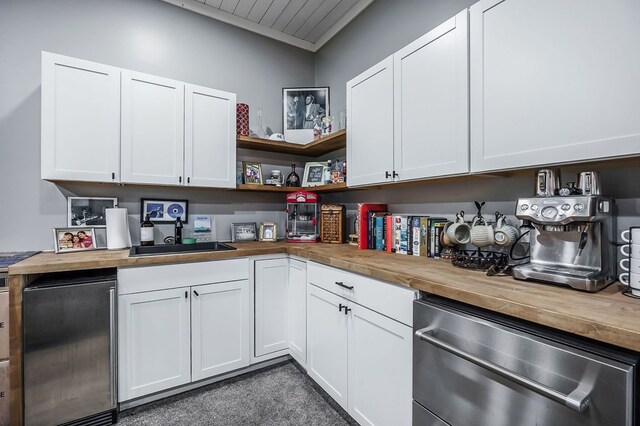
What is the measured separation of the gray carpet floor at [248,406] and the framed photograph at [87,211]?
1335 millimetres

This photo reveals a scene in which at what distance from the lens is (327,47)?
3115 mm

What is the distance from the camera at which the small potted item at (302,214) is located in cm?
271

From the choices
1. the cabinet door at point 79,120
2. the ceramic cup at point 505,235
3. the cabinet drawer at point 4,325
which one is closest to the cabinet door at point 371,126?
the ceramic cup at point 505,235

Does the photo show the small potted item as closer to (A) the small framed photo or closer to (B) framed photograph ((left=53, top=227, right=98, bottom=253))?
(A) the small framed photo

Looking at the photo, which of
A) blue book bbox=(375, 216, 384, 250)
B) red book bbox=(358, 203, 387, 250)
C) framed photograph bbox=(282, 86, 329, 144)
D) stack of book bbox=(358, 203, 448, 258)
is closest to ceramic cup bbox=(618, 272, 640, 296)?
stack of book bbox=(358, 203, 448, 258)

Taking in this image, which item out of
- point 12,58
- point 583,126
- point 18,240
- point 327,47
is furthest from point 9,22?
point 583,126

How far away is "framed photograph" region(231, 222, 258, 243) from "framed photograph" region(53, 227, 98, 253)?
1031 millimetres

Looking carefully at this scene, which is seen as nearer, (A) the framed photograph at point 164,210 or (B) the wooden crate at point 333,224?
(A) the framed photograph at point 164,210

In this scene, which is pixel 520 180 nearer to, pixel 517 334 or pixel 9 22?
pixel 517 334

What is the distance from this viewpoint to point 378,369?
143cm

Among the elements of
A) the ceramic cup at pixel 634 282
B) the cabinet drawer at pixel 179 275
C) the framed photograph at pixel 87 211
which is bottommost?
the cabinet drawer at pixel 179 275

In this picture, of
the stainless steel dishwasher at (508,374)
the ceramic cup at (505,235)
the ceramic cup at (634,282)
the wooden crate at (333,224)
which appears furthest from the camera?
the wooden crate at (333,224)

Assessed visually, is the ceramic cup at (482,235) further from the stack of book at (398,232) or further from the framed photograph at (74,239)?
the framed photograph at (74,239)

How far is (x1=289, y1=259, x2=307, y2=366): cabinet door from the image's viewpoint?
2.10 metres
